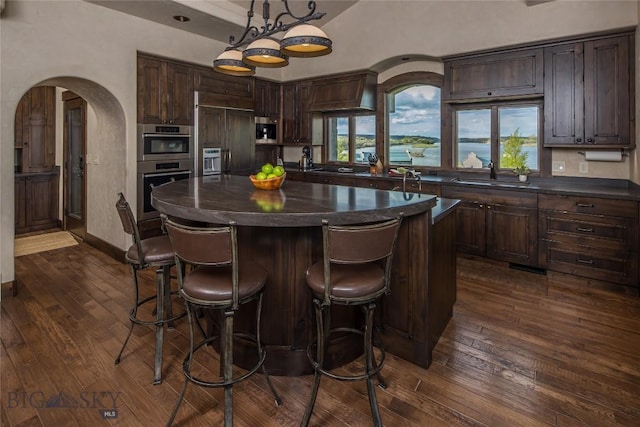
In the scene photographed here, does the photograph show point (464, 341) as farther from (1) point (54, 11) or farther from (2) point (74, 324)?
(1) point (54, 11)

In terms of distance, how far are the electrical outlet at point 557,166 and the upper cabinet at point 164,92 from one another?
4752 mm

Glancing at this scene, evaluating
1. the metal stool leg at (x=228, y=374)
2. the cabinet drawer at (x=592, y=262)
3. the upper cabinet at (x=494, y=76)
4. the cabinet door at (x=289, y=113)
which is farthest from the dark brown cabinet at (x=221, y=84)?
the cabinet drawer at (x=592, y=262)

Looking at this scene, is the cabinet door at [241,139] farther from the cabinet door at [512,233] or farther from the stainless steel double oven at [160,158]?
the cabinet door at [512,233]

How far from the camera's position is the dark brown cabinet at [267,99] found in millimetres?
6463

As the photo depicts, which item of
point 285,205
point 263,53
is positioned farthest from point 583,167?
point 285,205

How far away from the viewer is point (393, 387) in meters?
2.24

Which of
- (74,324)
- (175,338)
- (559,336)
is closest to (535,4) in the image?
(559,336)

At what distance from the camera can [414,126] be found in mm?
5855

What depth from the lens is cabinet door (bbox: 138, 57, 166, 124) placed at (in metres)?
4.68

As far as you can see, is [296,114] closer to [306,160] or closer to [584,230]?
[306,160]

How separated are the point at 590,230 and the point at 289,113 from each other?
16.1ft

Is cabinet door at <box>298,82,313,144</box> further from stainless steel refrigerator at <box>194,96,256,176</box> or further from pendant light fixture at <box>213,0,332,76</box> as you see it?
pendant light fixture at <box>213,0,332,76</box>

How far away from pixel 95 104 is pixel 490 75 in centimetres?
502

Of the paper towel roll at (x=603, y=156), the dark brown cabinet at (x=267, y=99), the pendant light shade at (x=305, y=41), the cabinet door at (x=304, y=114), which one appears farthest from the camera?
the cabinet door at (x=304, y=114)
